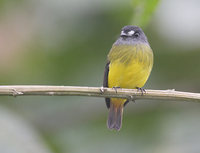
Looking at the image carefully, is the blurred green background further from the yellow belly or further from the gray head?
the yellow belly

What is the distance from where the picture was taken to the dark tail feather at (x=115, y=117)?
3.77 m

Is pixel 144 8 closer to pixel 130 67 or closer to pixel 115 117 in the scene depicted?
pixel 130 67

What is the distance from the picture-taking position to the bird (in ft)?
11.9

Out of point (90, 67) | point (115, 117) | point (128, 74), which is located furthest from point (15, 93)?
point (90, 67)

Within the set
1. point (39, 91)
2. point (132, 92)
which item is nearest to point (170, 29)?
point (132, 92)

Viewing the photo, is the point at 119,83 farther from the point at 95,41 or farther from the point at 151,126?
the point at 95,41

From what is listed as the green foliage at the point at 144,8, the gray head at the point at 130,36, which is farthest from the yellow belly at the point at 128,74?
the green foliage at the point at 144,8

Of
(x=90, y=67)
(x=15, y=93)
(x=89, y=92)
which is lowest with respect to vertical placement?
(x=15, y=93)

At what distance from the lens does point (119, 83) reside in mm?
3688

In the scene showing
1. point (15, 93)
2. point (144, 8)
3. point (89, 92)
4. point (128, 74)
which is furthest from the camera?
point (128, 74)

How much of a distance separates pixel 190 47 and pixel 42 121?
156cm

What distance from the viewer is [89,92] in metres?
2.32

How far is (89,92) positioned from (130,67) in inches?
53.9

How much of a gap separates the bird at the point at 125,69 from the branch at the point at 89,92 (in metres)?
0.93
